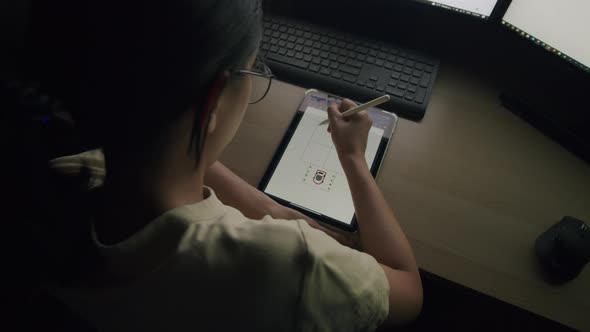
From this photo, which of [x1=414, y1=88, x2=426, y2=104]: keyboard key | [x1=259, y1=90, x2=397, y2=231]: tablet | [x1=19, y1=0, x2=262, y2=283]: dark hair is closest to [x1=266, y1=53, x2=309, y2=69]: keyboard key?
[x1=259, y1=90, x2=397, y2=231]: tablet

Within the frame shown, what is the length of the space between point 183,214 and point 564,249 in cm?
57

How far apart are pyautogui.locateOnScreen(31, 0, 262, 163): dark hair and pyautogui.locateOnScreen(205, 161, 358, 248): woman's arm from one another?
0.93 ft

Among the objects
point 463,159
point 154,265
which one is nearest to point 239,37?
point 154,265

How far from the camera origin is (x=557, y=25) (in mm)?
780

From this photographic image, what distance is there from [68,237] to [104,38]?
0.27 m

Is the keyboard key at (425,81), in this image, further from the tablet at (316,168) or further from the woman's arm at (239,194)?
the woman's arm at (239,194)

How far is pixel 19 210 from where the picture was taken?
0.51 meters

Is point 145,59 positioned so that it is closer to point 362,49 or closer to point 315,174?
point 315,174

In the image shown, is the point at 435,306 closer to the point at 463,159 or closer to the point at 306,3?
the point at 463,159

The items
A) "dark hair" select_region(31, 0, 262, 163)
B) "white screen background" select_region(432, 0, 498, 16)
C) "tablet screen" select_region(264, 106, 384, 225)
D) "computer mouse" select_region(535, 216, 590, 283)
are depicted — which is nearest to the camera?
"dark hair" select_region(31, 0, 262, 163)

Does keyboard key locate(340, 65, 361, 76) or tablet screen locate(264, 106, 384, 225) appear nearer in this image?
tablet screen locate(264, 106, 384, 225)

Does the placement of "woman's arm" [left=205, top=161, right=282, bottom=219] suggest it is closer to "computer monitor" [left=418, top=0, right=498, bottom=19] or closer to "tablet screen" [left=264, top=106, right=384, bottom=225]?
"tablet screen" [left=264, top=106, right=384, bottom=225]

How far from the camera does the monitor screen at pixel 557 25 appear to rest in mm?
748

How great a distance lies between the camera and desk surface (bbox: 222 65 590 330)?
0.66 meters
